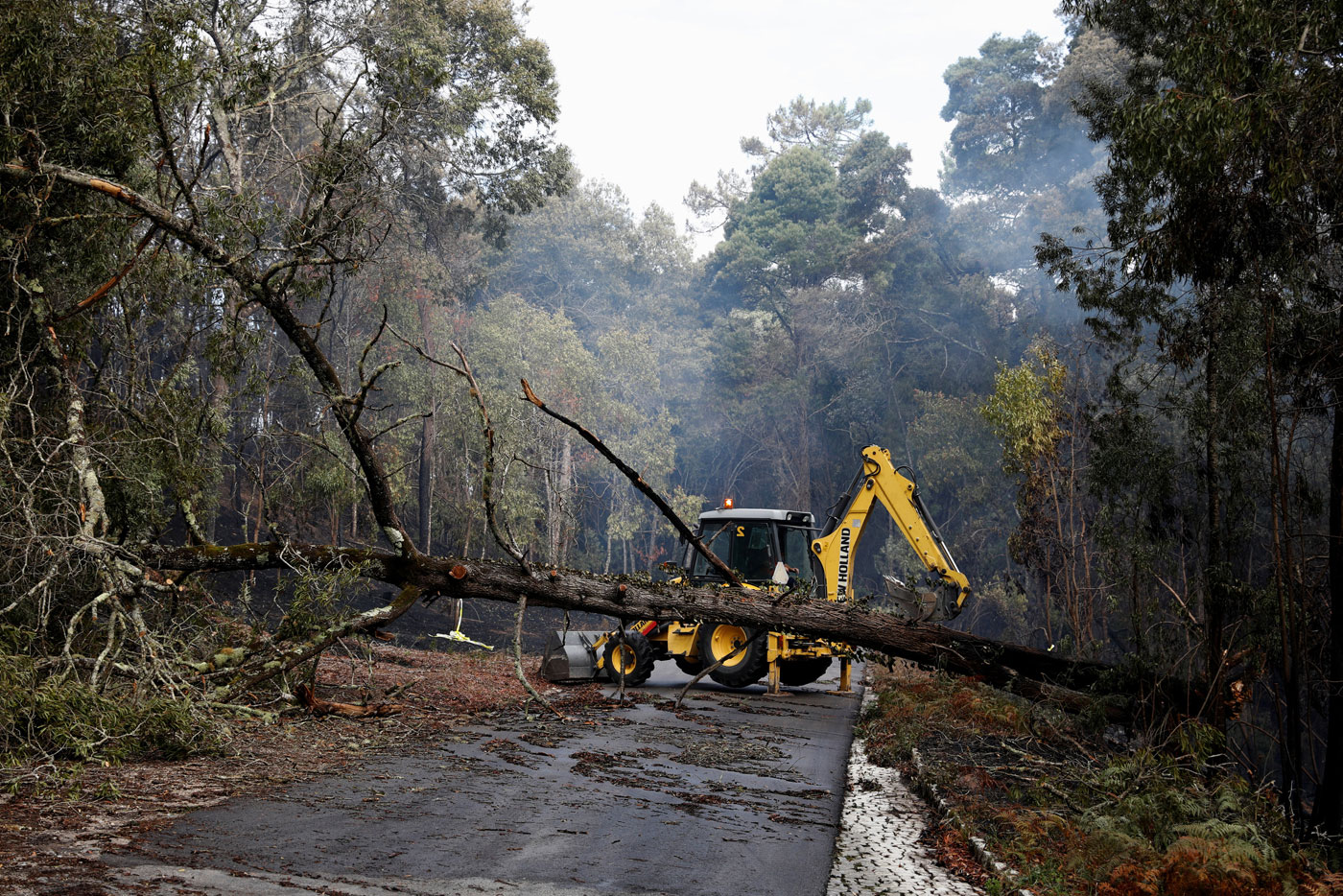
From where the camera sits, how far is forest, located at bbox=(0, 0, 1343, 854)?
7.70m

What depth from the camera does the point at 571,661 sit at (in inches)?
576

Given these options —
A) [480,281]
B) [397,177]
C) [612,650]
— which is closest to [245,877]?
[612,650]

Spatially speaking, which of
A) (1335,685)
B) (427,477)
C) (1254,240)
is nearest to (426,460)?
(427,477)

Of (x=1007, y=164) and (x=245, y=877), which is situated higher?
(x=1007, y=164)

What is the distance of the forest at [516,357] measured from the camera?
7703mm

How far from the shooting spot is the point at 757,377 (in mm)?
45688

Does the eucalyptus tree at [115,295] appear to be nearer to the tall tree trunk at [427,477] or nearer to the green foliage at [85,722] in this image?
the green foliage at [85,722]

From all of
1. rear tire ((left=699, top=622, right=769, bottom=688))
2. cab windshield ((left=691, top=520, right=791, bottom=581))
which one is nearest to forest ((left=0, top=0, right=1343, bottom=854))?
rear tire ((left=699, top=622, right=769, bottom=688))

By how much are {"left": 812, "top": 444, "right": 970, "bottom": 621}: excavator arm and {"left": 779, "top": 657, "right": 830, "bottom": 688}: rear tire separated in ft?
3.26

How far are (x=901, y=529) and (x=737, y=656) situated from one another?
2.84m

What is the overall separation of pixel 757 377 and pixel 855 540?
31.1 metres

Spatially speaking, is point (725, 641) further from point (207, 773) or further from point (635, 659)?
point (207, 773)

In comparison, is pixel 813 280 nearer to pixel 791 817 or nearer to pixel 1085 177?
pixel 1085 177

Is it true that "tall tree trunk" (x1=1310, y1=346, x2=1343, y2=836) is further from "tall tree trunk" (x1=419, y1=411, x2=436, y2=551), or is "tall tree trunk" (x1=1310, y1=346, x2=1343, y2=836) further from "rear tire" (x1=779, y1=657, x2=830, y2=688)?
"tall tree trunk" (x1=419, y1=411, x2=436, y2=551)
